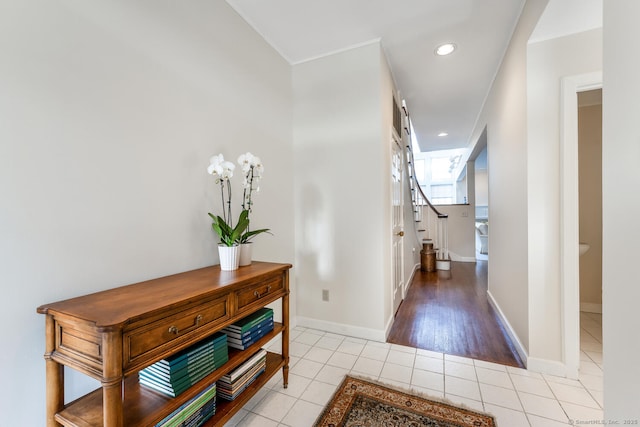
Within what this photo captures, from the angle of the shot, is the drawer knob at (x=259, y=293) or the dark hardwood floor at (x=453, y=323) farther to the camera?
the dark hardwood floor at (x=453, y=323)

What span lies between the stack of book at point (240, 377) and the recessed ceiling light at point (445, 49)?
2.87 m

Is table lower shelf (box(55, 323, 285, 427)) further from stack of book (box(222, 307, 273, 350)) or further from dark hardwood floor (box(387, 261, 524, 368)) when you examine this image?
dark hardwood floor (box(387, 261, 524, 368))

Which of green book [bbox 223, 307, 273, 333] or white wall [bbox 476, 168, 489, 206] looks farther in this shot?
white wall [bbox 476, 168, 489, 206]

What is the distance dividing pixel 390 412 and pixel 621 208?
1.40 meters

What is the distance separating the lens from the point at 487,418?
56.4 inches

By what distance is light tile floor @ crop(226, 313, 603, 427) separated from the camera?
1.47m

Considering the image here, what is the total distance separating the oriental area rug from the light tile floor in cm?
7

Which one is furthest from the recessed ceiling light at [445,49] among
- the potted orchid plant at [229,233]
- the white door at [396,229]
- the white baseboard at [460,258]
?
the white baseboard at [460,258]

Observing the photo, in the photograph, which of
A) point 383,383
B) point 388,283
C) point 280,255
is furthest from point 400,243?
point 383,383

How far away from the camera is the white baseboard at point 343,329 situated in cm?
234

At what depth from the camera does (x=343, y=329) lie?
247 centimetres

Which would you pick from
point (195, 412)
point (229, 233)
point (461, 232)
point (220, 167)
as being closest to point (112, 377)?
point (195, 412)

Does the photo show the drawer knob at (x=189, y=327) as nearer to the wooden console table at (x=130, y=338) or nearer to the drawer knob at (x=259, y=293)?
the wooden console table at (x=130, y=338)

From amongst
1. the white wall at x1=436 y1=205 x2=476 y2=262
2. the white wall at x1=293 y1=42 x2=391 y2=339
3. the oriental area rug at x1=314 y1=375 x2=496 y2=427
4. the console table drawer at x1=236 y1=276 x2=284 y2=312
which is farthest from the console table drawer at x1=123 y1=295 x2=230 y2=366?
the white wall at x1=436 y1=205 x2=476 y2=262
